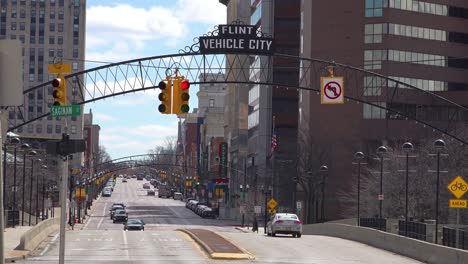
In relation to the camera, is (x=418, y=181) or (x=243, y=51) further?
(x=418, y=181)

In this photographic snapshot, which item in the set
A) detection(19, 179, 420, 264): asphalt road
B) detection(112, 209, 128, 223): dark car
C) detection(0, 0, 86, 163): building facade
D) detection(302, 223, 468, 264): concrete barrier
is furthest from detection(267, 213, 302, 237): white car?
detection(0, 0, 86, 163): building facade

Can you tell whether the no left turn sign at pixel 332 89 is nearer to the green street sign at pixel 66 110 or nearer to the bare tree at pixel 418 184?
the green street sign at pixel 66 110

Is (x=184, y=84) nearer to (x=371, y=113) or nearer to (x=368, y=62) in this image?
(x=368, y=62)

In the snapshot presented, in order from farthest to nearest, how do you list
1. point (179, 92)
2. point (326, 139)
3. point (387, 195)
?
1. point (326, 139)
2. point (387, 195)
3. point (179, 92)

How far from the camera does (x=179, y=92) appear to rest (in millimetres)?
29078

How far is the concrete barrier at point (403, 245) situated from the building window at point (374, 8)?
135ft

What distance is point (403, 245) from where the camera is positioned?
37.8 meters

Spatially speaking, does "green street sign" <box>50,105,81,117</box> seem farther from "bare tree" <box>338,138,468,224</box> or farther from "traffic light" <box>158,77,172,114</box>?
"bare tree" <box>338,138,468,224</box>

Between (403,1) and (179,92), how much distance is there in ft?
224

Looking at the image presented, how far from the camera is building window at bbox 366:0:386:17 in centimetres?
9219

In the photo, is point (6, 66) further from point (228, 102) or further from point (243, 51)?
point (228, 102)

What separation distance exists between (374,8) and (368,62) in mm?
5849

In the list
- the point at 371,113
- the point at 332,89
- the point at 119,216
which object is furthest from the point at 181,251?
the point at 119,216

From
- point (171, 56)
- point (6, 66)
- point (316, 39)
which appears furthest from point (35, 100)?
point (6, 66)
